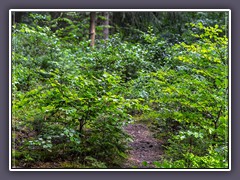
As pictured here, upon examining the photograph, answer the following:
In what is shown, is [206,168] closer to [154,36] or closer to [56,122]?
[56,122]

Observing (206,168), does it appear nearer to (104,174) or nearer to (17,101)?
(104,174)

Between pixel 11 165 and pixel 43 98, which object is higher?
pixel 43 98

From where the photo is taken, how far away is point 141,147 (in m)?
3.31

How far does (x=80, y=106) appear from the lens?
2.90 meters

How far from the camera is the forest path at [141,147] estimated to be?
112 inches

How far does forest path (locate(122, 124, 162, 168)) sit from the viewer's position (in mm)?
2854

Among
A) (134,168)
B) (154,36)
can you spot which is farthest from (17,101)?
(154,36)
